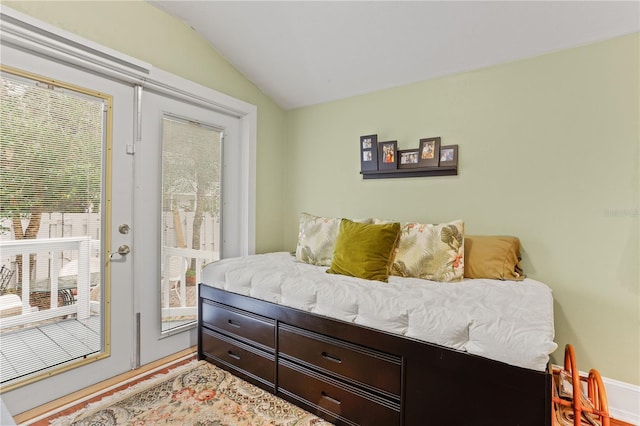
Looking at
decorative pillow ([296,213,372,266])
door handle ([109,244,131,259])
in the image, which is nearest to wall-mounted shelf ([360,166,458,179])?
decorative pillow ([296,213,372,266])

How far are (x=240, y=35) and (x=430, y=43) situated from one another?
1399mm

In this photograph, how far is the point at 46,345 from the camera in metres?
1.80

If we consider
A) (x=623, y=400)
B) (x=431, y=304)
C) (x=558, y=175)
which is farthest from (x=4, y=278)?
(x=623, y=400)

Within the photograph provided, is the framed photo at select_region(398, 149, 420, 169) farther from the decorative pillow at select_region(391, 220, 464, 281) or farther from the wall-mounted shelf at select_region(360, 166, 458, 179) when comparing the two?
the decorative pillow at select_region(391, 220, 464, 281)

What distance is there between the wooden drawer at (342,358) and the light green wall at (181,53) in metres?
1.35

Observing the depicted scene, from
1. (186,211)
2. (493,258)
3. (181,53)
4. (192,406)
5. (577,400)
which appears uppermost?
(181,53)

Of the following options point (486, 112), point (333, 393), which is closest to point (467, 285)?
point (333, 393)

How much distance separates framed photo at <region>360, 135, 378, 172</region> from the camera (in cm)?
267

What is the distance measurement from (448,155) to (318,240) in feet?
3.83

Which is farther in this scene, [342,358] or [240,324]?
[240,324]

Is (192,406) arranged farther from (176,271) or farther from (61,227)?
(61,227)

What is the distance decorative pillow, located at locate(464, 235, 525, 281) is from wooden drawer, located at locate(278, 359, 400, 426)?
1026 mm

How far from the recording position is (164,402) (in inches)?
70.9

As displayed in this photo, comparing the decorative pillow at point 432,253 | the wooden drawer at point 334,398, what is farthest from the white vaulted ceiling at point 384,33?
the wooden drawer at point 334,398
